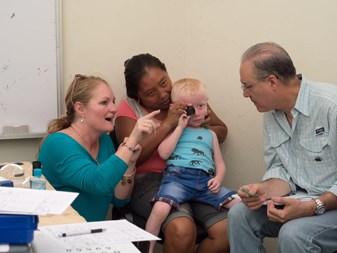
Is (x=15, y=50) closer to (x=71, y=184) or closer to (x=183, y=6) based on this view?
(x=71, y=184)

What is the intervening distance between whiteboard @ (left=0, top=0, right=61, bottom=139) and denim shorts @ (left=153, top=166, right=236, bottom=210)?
81cm

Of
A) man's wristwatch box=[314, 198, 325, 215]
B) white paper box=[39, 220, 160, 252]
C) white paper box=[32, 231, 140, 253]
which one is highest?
white paper box=[32, 231, 140, 253]

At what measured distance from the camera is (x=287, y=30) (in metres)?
2.26

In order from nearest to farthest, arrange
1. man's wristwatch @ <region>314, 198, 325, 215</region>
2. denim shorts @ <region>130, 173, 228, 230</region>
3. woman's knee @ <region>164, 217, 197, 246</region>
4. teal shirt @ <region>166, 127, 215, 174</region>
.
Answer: man's wristwatch @ <region>314, 198, 325, 215</region>, woman's knee @ <region>164, 217, 197, 246</region>, denim shorts @ <region>130, 173, 228, 230</region>, teal shirt @ <region>166, 127, 215, 174</region>

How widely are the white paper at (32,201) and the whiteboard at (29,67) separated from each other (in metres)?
1.36

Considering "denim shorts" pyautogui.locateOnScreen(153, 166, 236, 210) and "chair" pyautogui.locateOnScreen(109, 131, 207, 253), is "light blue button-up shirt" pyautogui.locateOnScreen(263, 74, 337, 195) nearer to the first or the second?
"denim shorts" pyautogui.locateOnScreen(153, 166, 236, 210)

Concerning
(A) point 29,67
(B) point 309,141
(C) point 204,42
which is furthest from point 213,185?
(A) point 29,67

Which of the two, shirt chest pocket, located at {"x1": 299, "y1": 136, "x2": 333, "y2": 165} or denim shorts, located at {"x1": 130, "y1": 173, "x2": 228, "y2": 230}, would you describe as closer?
shirt chest pocket, located at {"x1": 299, "y1": 136, "x2": 333, "y2": 165}

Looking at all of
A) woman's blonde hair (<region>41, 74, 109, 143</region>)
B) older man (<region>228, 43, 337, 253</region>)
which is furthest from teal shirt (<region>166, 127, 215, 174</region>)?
woman's blonde hair (<region>41, 74, 109, 143</region>)

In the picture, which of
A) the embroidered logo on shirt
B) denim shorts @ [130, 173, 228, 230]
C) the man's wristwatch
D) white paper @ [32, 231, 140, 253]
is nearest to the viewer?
white paper @ [32, 231, 140, 253]

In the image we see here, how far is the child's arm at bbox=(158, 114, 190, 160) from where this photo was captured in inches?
88.3

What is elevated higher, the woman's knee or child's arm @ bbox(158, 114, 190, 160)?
child's arm @ bbox(158, 114, 190, 160)

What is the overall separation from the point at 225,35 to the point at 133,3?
629mm

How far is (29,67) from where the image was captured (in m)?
2.37
